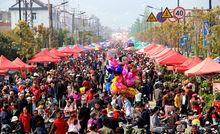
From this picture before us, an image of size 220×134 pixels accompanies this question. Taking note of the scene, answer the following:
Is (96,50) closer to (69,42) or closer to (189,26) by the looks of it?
(69,42)

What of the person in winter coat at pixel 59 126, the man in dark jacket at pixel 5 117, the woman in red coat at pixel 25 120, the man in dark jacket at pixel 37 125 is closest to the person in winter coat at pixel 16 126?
the woman in red coat at pixel 25 120

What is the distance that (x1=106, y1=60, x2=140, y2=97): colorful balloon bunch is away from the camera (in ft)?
72.9

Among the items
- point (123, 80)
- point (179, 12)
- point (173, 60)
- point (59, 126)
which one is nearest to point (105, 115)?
point (59, 126)

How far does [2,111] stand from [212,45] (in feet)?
75.9

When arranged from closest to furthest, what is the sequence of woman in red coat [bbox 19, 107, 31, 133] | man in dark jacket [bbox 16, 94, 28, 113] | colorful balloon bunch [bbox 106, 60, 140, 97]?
1. woman in red coat [bbox 19, 107, 31, 133]
2. man in dark jacket [bbox 16, 94, 28, 113]
3. colorful balloon bunch [bbox 106, 60, 140, 97]

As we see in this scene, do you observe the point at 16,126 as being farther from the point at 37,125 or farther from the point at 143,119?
the point at 143,119

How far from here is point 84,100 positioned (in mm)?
22203

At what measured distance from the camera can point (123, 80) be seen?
75.5 feet

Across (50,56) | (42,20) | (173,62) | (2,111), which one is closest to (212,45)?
(173,62)

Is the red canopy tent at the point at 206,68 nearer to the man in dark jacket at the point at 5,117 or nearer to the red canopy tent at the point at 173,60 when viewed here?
the red canopy tent at the point at 173,60

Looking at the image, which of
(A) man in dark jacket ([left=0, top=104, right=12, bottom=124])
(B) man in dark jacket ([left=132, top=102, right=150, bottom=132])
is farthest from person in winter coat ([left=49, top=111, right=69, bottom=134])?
(A) man in dark jacket ([left=0, top=104, right=12, bottom=124])

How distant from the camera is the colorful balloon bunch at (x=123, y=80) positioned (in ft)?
72.9

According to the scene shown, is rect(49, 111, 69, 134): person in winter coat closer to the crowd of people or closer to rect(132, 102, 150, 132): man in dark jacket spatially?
the crowd of people

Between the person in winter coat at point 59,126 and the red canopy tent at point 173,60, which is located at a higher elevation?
the red canopy tent at point 173,60
